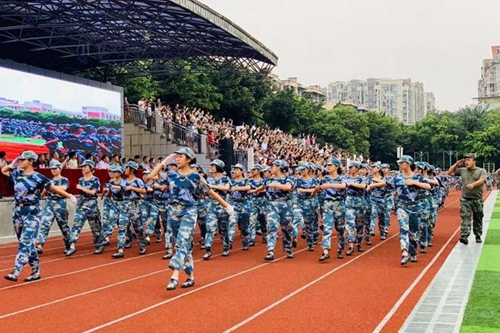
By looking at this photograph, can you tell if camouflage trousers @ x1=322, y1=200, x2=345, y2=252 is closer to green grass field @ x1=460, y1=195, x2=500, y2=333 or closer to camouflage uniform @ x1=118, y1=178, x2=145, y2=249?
green grass field @ x1=460, y1=195, x2=500, y2=333

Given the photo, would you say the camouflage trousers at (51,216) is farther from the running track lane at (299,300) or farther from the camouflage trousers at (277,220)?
the running track lane at (299,300)

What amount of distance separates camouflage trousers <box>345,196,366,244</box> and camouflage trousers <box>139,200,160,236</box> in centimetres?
404

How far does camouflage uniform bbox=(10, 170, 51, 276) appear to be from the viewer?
919 centimetres


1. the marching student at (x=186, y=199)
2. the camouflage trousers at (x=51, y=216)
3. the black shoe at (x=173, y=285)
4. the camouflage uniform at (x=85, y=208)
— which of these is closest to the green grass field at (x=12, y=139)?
the camouflage uniform at (x=85, y=208)

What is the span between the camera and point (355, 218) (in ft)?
42.1

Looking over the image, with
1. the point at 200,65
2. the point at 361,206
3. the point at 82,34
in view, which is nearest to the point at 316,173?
the point at 361,206

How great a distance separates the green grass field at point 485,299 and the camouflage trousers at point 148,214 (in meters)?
6.44

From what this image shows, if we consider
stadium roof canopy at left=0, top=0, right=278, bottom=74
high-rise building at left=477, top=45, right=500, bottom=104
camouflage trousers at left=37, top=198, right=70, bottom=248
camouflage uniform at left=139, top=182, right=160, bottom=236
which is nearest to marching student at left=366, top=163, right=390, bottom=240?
camouflage uniform at left=139, top=182, right=160, bottom=236

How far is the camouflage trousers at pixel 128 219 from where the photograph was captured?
41.1 feet

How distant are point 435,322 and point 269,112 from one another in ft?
169

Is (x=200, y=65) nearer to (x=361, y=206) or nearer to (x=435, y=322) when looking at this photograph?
(x=361, y=206)

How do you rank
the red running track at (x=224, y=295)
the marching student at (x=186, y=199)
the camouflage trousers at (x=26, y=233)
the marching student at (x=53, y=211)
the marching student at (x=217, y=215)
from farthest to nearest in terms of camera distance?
1. the marching student at (x=217, y=215)
2. the marching student at (x=53, y=211)
3. the camouflage trousers at (x=26, y=233)
4. the marching student at (x=186, y=199)
5. the red running track at (x=224, y=295)

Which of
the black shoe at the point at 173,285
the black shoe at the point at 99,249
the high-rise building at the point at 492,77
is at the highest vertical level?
the high-rise building at the point at 492,77

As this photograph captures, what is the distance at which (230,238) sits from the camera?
12758 mm
